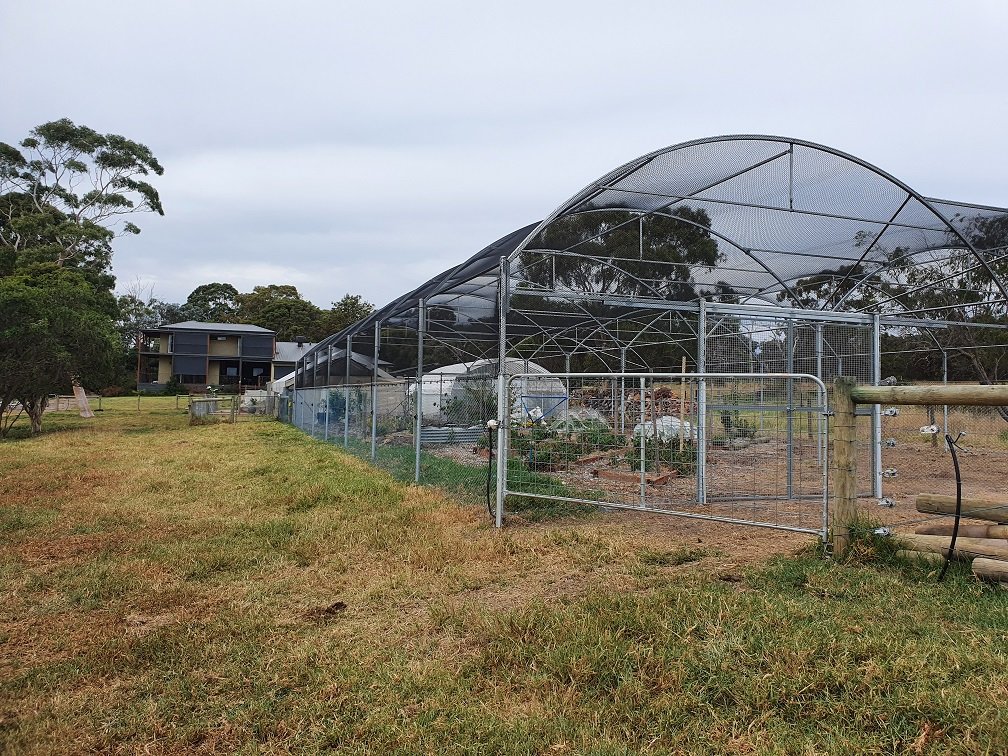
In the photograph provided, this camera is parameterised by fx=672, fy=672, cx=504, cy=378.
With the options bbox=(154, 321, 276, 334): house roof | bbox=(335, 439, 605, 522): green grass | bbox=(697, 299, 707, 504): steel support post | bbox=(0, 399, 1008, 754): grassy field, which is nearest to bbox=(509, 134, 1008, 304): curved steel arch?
bbox=(697, 299, 707, 504): steel support post

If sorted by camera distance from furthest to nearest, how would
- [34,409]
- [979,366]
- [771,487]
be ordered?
[34,409] → [979,366] → [771,487]

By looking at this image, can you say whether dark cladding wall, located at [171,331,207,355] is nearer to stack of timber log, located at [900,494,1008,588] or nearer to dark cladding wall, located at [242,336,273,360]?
dark cladding wall, located at [242,336,273,360]

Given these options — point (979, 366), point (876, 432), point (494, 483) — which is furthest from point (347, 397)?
point (979, 366)

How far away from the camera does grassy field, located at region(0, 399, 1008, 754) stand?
9.39 feet

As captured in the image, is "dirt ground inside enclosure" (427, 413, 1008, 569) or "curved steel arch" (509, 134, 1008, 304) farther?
"curved steel arch" (509, 134, 1008, 304)

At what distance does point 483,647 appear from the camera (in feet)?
12.3

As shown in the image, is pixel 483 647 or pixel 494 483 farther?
pixel 494 483

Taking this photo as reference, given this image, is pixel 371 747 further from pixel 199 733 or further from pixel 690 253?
pixel 690 253

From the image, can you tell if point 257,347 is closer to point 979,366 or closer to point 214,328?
point 214,328

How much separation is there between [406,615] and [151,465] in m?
9.90

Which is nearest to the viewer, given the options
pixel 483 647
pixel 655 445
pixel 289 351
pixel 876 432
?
pixel 483 647

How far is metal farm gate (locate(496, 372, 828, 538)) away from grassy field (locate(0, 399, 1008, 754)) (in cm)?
105

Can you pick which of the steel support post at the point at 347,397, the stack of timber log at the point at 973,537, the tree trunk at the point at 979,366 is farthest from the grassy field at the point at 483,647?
the tree trunk at the point at 979,366

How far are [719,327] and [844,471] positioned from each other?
7.59 meters
